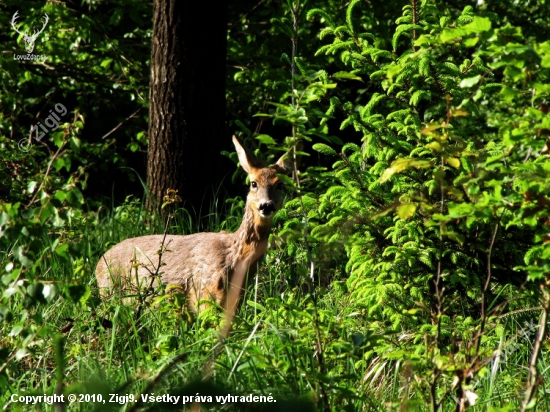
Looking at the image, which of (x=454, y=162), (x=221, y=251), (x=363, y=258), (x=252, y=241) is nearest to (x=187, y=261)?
(x=221, y=251)

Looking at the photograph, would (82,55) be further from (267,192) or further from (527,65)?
(527,65)

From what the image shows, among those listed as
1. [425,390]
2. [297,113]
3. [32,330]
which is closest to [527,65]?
[297,113]

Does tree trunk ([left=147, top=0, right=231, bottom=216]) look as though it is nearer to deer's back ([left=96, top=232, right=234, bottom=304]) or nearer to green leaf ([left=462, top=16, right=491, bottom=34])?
deer's back ([left=96, top=232, right=234, bottom=304])

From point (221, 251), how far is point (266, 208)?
603 millimetres

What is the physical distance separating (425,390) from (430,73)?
188cm

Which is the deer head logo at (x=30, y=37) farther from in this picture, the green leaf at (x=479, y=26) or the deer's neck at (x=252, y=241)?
the green leaf at (x=479, y=26)

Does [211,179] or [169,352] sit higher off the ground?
[211,179]

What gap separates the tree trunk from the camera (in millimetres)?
7469

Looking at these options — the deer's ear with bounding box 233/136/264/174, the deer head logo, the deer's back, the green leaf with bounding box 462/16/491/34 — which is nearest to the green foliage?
the green leaf with bounding box 462/16/491/34

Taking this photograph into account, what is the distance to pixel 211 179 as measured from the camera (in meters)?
7.74

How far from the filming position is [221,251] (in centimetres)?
632

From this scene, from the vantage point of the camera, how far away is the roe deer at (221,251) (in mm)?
6082
